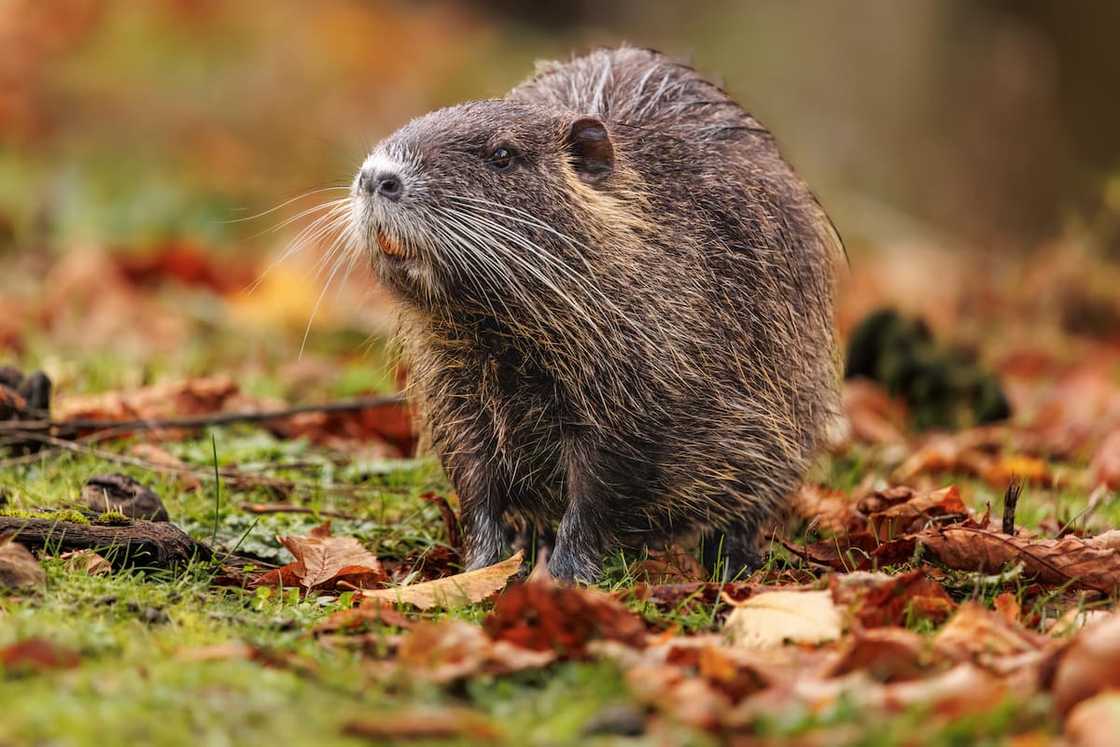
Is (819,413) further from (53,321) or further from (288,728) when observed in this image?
(53,321)

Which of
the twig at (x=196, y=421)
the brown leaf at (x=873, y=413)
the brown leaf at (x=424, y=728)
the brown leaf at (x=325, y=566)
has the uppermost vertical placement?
the brown leaf at (x=424, y=728)

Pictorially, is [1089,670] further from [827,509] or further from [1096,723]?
[827,509]

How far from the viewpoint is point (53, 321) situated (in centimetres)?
774

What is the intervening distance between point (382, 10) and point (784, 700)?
1491 cm

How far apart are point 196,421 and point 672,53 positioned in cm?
913

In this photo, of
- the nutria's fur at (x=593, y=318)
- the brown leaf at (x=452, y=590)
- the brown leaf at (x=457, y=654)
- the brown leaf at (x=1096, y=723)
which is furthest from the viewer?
the nutria's fur at (x=593, y=318)

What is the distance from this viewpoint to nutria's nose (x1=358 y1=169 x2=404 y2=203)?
394 centimetres

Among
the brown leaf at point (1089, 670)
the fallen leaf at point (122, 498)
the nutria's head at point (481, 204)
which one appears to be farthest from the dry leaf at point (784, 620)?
the fallen leaf at point (122, 498)

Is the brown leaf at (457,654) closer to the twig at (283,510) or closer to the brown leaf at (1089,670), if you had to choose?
the brown leaf at (1089,670)

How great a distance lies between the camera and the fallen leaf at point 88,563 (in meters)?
3.59

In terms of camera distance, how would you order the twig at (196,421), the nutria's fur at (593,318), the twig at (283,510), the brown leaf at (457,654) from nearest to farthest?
the brown leaf at (457,654) < the nutria's fur at (593,318) < the twig at (283,510) < the twig at (196,421)

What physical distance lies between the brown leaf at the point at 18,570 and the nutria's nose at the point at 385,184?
4.37ft

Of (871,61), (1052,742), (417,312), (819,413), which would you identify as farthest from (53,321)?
(871,61)

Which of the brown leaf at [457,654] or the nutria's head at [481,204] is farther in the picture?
the nutria's head at [481,204]
